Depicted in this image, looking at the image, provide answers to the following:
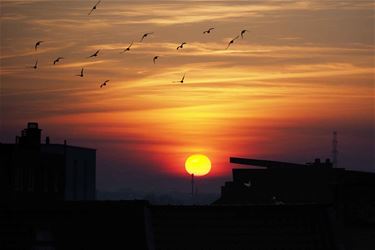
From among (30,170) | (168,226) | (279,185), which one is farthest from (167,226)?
(30,170)

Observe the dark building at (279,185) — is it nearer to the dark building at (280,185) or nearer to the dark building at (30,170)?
the dark building at (280,185)

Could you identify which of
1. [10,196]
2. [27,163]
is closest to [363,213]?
[10,196]

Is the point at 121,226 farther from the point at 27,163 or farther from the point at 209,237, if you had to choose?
the point at 27,163

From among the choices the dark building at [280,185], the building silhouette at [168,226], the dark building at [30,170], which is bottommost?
the building silhouette at [168,226]

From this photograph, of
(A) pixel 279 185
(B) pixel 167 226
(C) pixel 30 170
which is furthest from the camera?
(C) pixel 30 170

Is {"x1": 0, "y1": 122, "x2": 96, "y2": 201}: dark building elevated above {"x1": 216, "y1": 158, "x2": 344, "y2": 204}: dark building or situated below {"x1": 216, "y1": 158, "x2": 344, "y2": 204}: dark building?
above

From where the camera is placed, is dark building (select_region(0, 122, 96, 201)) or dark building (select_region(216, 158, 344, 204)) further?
dark building (select_region(0, 122, 96, 201))

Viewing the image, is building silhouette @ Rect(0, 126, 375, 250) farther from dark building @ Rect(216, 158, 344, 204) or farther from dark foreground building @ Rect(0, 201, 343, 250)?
dark building @ Rect(216, 158, 344, 204)

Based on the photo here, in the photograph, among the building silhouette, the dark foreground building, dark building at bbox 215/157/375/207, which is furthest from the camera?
dark building at bbox 215/157/375/207

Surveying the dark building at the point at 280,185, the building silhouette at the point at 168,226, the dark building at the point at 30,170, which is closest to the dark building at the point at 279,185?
the dark building at the point at 280,185

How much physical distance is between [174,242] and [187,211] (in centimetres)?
117

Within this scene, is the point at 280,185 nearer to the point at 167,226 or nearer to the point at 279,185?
the point at 279,185

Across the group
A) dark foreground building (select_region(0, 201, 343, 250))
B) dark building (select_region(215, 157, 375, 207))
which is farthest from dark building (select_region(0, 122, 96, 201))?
dark foreground building (select_region(0, 201, 343, 250))

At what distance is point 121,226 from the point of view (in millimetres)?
32969
